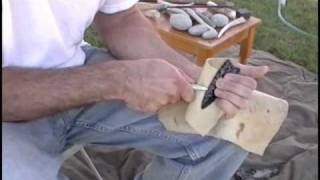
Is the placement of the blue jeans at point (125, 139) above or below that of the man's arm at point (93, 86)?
below

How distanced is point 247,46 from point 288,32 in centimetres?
83

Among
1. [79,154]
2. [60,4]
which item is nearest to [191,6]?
[79,154]

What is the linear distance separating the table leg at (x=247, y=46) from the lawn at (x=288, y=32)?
1.34 ft

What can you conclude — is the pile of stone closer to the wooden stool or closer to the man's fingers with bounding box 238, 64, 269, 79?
the wooden stool

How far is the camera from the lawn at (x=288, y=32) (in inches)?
119

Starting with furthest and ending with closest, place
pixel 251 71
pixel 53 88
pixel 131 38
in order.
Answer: pixel 131 38, pixel 251 71, pixel 53 88

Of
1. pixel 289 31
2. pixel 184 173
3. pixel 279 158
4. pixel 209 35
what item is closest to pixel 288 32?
pixel 289 31

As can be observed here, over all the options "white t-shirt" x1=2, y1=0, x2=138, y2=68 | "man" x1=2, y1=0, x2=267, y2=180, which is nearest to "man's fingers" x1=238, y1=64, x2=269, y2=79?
"man" x1=2, y1=0, x2=267, y2=180

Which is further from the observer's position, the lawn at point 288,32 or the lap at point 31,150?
the lawn at point 288,32

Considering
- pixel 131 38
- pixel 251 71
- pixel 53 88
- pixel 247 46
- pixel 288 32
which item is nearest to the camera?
pixel 53 88

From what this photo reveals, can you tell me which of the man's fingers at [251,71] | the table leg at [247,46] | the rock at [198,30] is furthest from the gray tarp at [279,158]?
the man's fingers at [251,71]

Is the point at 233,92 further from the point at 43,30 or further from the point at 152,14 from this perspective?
the point at 152,14

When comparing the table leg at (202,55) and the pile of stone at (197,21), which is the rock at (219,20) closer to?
the pile of stone at (197,21)

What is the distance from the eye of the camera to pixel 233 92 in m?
1.28
